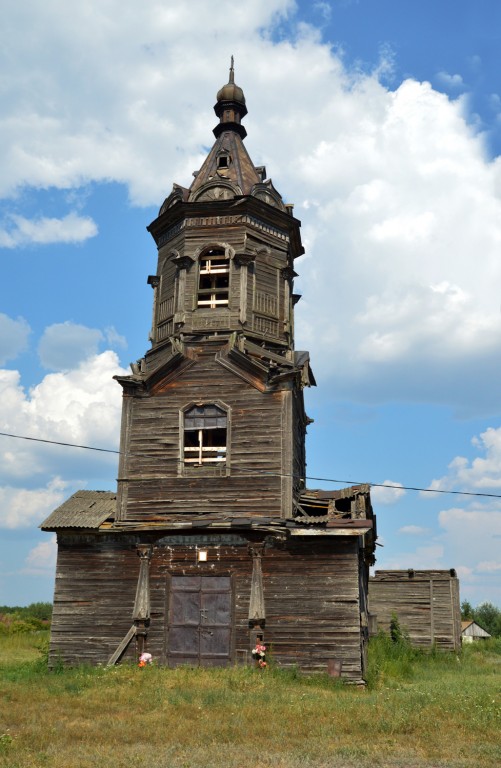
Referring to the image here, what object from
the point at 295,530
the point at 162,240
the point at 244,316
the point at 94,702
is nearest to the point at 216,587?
the point at 295,530

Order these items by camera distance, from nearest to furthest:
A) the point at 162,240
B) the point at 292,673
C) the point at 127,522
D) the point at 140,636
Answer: the point at 292,673, the point at 140,636, the point at 127,522, the point at 162,240

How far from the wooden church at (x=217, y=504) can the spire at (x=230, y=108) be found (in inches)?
171

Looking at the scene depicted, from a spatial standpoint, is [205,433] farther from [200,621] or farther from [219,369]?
[200,621]

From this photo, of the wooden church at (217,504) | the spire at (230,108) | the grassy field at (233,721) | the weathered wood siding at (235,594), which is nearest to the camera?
the grassy field at (233,721)

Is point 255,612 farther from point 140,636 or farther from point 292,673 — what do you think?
point 140,636

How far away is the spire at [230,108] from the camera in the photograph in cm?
2631

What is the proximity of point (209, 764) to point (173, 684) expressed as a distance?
6.58 meters

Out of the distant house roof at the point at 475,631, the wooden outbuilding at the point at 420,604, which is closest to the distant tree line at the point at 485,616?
the distant house roof at the point at 475,631

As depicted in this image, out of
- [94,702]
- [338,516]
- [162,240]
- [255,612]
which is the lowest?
[94,702]

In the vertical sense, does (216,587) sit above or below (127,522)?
below

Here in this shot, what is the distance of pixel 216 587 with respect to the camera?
61.4 ft

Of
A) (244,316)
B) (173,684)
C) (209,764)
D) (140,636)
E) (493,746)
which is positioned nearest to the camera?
(209,764)

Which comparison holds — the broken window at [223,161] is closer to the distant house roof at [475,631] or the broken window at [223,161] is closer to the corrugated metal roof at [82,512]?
the corrugated metal roof at [82,512]

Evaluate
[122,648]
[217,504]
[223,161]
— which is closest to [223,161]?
[223,161]
